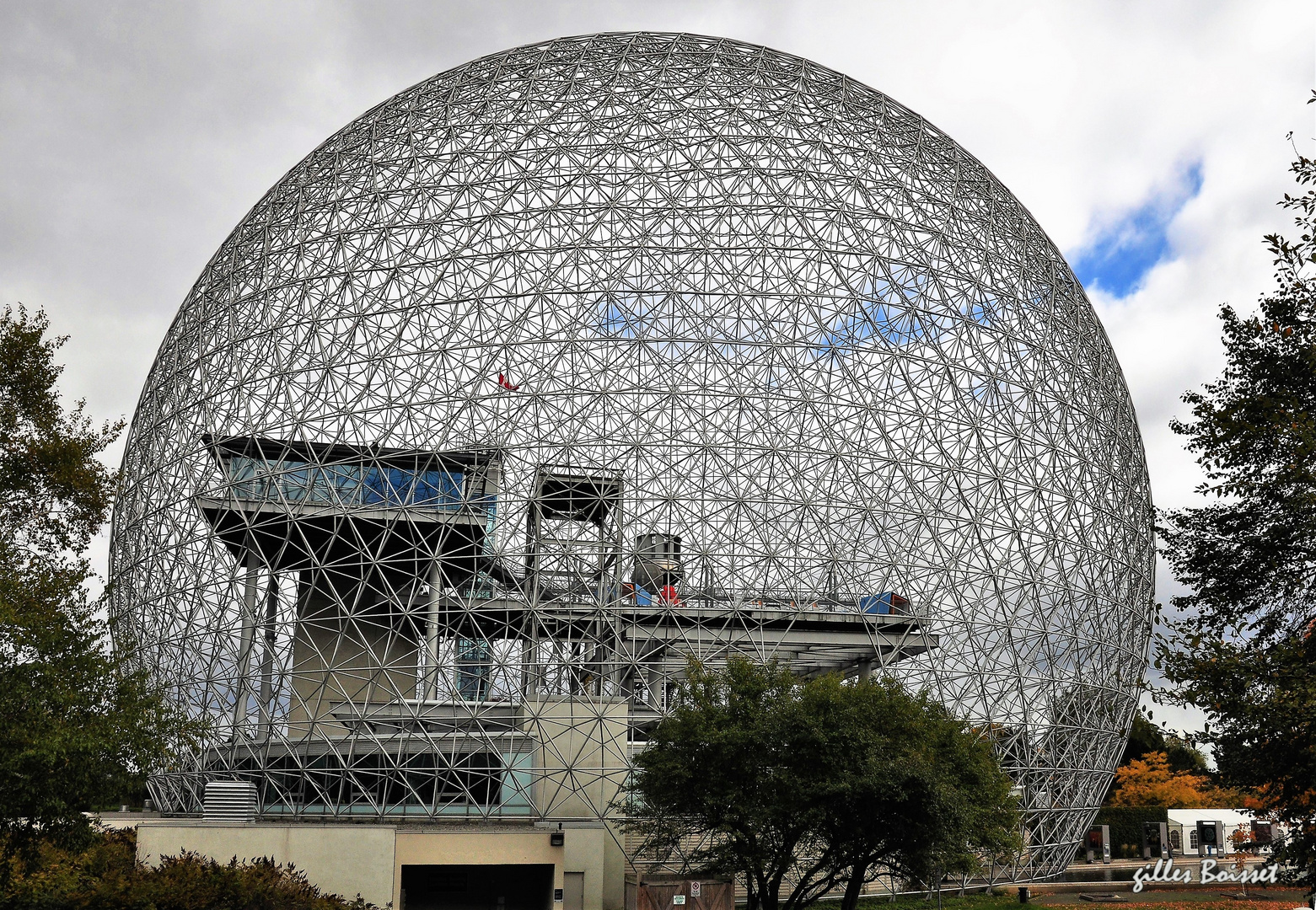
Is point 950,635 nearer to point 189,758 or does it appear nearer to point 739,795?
point 739,795

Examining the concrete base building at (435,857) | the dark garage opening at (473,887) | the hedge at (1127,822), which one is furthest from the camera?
the hedge at (1127,822)

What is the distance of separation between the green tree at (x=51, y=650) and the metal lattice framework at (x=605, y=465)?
835cm

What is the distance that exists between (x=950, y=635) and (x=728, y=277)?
10.2 meters

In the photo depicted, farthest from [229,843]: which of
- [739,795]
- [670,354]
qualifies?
[670,354]

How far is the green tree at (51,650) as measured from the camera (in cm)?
1216

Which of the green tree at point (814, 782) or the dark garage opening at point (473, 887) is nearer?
the green tree at point (814, 782)

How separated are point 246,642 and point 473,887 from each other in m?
7.78

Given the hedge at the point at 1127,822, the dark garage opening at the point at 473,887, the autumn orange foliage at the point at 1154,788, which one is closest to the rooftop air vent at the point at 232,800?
the dark garage opening at the point at 473,887

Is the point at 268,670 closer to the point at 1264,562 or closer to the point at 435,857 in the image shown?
the point at 435,857

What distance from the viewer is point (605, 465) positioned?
2427cm

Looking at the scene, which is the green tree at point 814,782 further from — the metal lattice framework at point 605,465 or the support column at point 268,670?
the support column at point 268,670

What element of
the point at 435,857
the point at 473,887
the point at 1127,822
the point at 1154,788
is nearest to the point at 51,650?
the point at 435,857

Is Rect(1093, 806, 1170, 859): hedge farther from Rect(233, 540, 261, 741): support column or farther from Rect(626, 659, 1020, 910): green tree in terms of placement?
Rect(233, 540, 261, 741): support column

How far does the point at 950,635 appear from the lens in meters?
25.1
